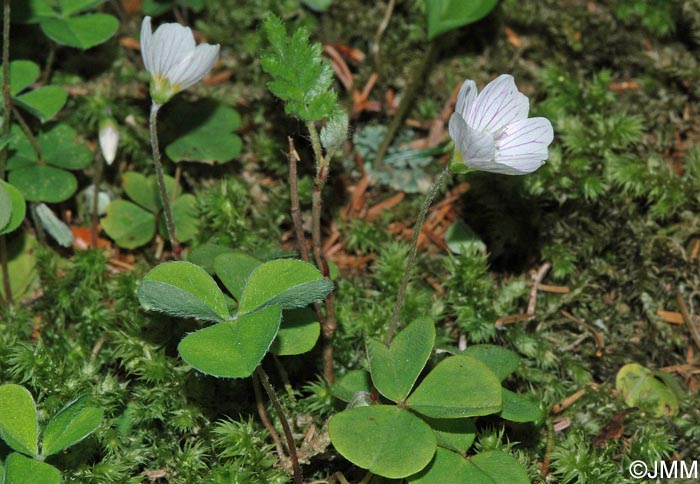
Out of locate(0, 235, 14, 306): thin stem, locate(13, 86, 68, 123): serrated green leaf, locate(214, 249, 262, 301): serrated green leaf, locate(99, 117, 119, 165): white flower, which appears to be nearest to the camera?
locate(214, 249, 262, 301): serrated green leaf

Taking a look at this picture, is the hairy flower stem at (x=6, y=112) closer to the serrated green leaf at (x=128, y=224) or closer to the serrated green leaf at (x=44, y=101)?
the serrated green leaf at (x=44, y=101)

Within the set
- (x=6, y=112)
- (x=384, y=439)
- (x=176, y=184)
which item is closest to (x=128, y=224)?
(x=176, y=184)

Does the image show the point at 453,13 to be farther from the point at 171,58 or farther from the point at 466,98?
the point at 171,58

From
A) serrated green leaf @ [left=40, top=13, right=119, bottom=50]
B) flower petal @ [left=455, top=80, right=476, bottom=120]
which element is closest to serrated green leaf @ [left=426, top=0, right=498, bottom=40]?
flower petal @ [left=455, top=80, right=476, bottom=120]

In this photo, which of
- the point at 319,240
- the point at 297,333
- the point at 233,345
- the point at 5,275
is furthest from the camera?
the point at 5,275

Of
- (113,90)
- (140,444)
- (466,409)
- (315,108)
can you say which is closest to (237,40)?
(113,90)

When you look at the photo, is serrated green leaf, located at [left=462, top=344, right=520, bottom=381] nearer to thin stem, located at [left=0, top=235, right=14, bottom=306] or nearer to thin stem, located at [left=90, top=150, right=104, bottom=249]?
thin stem, located at [left=90, top=150, right=104, bottom=249]
